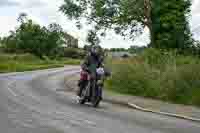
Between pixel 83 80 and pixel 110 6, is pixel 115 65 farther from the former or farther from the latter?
pixel 110 6

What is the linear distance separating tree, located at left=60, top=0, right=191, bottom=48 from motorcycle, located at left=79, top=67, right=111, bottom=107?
2418 cm

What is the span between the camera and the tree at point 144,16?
131ft

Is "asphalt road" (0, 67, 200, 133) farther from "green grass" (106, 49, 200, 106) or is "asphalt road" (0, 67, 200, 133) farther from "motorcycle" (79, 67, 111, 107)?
"green grass" (106, 49, 200, 106)

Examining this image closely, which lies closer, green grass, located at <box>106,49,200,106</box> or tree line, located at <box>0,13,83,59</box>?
green grass, located at <box>106,49,200,106</box>

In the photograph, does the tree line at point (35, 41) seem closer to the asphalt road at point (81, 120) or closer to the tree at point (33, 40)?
the tree at point (33, 40)

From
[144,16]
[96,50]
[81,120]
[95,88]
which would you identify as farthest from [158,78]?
[144,16]

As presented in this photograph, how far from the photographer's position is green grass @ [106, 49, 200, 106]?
16.2m

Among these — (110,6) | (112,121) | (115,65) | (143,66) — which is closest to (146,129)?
(112,121)

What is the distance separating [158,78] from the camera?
59.0 feet

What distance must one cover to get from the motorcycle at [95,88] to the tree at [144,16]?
2418 cm

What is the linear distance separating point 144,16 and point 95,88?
2699 centimetres

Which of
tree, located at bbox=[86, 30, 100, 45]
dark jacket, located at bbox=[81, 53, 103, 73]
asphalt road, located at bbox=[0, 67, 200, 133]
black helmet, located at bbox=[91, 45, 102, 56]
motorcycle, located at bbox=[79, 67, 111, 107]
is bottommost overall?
Result: asphalt road, located at bbox=[0, 67, 200, 133]

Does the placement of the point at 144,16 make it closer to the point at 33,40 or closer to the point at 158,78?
the point at 158,78

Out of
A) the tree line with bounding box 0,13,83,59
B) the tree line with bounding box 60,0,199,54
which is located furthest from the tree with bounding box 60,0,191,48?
the tree line with bounding box 0,13,83,59
